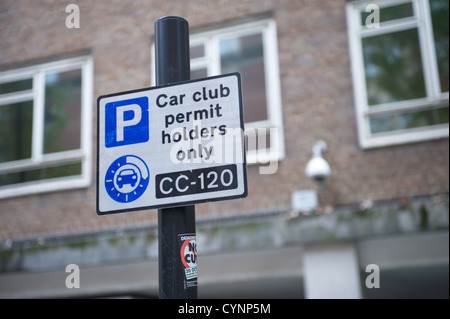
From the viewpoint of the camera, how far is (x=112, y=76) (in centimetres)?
988

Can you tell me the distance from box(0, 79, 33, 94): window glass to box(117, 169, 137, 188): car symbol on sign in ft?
27.0

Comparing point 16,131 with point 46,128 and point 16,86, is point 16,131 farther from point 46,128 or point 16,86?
point 16,86

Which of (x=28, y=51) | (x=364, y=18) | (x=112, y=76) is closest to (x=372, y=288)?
(x=364, y=18)

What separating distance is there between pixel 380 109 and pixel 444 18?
5.26 ft

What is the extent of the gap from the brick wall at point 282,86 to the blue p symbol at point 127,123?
565 cm

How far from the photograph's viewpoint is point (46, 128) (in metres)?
10.2

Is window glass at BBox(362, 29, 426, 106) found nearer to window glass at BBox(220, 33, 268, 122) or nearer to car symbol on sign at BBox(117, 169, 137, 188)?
window glass at BBox(220, 33, 268, 122)

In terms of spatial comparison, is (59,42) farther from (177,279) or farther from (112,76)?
(177,279)

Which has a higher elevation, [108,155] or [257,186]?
[257,186]

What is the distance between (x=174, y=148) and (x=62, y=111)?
7770 millimetres

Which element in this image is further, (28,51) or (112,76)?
(28,51)

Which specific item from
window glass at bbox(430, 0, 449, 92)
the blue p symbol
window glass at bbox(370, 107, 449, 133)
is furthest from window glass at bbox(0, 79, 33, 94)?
the blue p symbol

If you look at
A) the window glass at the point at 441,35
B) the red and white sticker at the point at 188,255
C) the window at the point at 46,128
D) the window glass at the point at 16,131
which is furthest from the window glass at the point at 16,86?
the red and white sticker at the point at 188,255

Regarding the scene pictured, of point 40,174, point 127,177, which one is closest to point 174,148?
point 127,177
